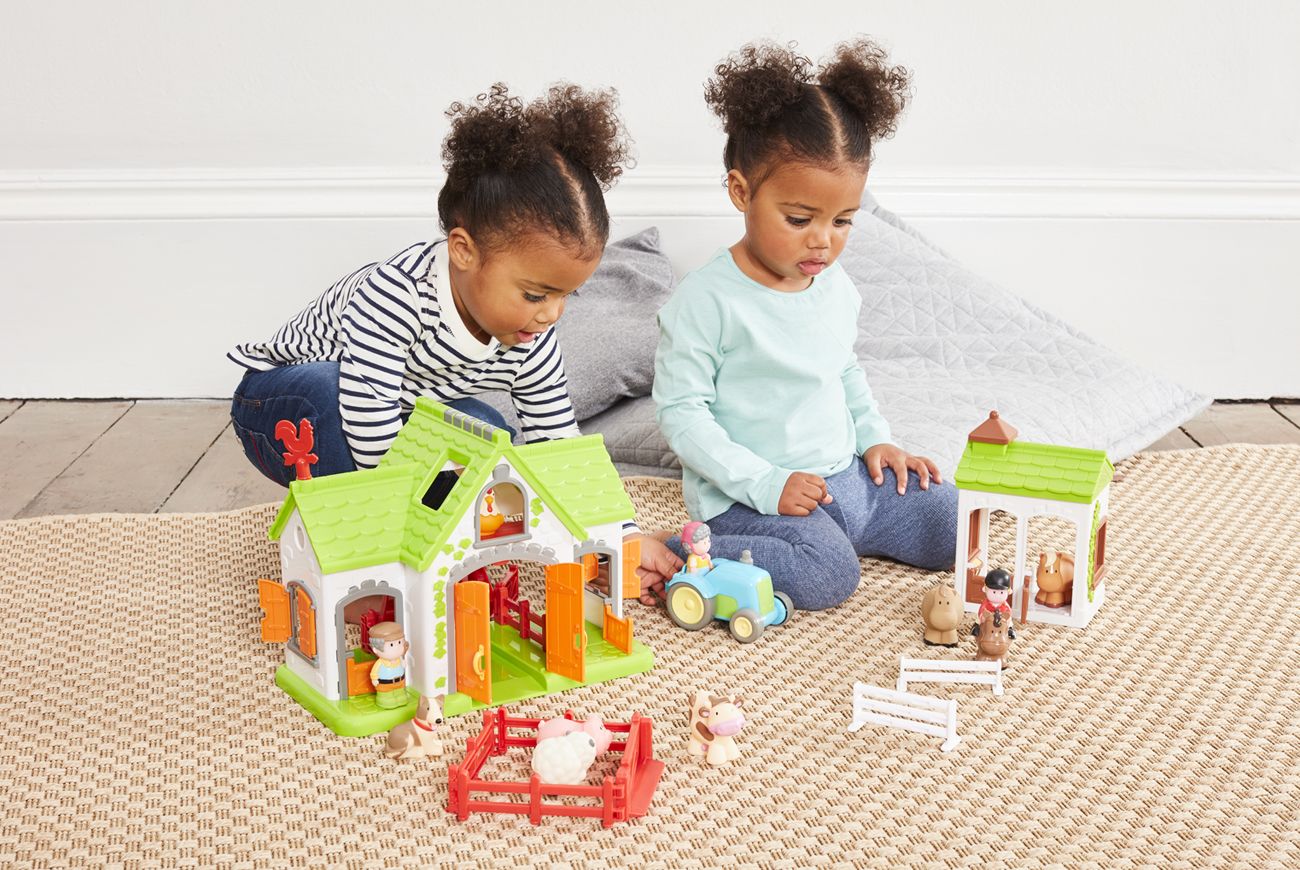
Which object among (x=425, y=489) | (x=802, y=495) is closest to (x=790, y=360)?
(x=802, y=495)

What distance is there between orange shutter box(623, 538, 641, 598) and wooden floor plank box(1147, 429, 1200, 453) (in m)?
1.06

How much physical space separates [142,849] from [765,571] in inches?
26.7

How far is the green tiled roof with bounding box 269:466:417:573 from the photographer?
117 cm

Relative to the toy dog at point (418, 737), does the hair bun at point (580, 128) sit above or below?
above

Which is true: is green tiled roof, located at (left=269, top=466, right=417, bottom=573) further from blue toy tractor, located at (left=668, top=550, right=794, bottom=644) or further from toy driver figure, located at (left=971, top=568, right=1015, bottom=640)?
toy driver figure, located at (left=971, top=568, right=1015, bottom=640)

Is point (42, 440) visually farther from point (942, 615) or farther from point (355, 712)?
point (942, 615)

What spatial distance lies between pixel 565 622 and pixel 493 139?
477 millimetres

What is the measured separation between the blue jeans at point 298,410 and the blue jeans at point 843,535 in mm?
379

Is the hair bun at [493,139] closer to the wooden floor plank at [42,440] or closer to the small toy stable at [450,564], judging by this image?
the small toy stable at [450,564]

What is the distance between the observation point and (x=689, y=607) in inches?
56.9

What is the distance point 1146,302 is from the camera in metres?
2.50

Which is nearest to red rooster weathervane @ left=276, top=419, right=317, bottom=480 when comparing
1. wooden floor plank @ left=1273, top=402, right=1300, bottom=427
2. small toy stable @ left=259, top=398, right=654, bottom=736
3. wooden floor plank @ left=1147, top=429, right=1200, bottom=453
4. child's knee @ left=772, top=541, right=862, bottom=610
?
small toy stable @ left=259, top=398, right=654, bottom=736

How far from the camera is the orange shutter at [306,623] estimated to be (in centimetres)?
122

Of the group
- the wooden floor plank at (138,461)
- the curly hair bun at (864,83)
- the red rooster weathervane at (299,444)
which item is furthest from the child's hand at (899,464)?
the wooden floor plank at (138,461)
